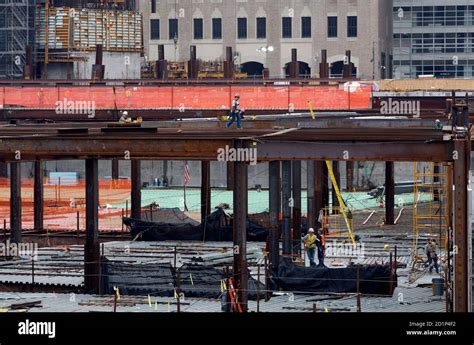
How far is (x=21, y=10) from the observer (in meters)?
97.3

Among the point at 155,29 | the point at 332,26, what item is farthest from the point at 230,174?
the point at 155,29

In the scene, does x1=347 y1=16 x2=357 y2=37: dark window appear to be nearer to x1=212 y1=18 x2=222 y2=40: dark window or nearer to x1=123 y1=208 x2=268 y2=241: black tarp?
x1=212 y1=18 x2=222 y2=40: dark window

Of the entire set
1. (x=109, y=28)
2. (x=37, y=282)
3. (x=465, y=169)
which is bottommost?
(x=37, y=282)

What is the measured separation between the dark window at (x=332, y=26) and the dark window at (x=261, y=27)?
17.4 feet

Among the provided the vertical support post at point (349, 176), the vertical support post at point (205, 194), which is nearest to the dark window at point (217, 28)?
the vertical support post at point (349, 176)

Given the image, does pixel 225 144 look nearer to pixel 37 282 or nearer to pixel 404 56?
pixel 37 282

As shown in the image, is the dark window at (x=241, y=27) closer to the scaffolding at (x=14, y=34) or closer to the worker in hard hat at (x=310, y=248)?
the scaffolding at (x=14, y=34)

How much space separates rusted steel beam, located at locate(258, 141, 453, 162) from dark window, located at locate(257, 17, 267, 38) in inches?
3321

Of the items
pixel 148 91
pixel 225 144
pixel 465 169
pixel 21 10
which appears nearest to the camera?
pixel 465 169

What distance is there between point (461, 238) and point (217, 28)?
88.3 meters

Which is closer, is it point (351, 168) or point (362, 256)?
point (362, 256)

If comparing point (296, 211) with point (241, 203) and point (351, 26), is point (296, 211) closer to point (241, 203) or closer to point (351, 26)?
point (241, 203)
